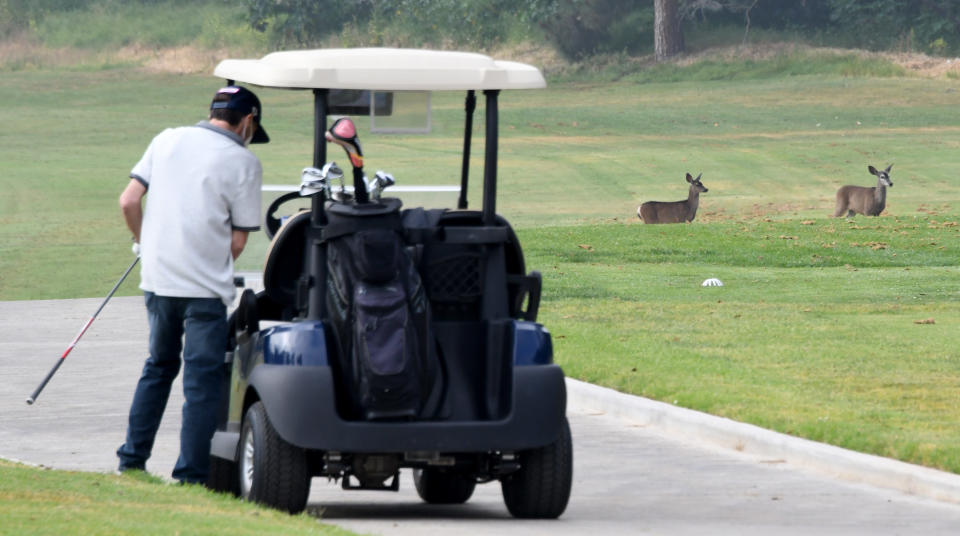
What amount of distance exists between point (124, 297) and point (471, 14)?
50127 mm

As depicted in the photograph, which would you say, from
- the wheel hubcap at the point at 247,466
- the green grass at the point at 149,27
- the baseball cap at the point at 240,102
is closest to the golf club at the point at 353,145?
the baseball cap at the point at 240,102

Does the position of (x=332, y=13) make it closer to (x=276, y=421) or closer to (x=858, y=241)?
(x=858, y=241)

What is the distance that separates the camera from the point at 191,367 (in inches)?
307

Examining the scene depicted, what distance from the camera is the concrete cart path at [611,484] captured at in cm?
773

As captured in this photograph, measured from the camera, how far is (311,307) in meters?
7.41

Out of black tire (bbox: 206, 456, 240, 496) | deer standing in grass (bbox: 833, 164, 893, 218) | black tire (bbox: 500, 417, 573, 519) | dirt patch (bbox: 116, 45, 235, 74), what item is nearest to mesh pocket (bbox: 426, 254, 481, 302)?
black tire (bbox: 500, 417, 573, 519)

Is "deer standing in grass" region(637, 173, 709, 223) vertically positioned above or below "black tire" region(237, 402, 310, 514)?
below

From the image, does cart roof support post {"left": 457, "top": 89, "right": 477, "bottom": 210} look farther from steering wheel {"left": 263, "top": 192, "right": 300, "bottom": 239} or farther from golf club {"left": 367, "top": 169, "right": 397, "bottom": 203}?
golf club {"left": 367, "top": 169, "right": 397, "bottom": 203}

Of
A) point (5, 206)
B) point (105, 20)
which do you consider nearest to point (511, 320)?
point (5, 206)

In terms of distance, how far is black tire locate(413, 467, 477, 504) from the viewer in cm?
839

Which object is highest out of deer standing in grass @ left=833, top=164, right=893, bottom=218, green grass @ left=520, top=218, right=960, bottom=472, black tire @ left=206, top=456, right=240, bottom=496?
black tire @ left=206, top=456, right=240, bottom=496

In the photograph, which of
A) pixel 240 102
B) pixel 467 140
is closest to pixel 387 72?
pixel 240 102

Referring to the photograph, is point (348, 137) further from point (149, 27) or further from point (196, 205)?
point (149, 27)

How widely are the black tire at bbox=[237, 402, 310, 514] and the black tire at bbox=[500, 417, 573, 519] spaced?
0.92 m
